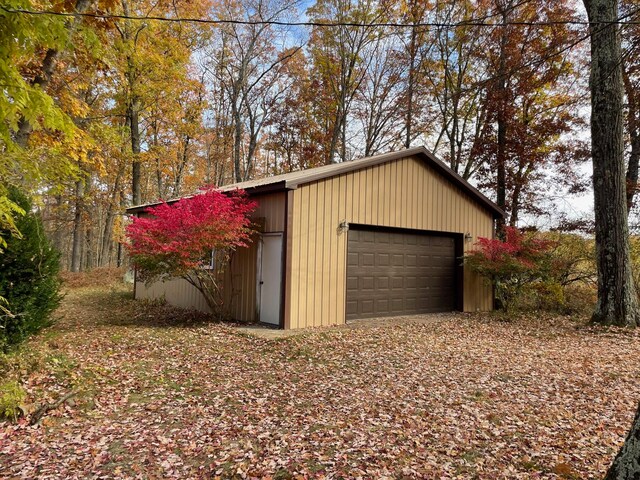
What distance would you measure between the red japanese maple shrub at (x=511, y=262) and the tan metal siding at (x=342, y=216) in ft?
2.49

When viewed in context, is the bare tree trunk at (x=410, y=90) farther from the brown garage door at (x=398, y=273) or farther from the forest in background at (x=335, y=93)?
the brown garage door at (x=398, y=273)

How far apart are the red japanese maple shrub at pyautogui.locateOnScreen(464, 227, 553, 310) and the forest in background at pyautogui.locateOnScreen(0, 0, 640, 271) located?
415 centimetres

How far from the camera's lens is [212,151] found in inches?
1018

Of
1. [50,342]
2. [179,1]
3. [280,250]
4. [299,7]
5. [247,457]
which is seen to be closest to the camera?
[247,457]

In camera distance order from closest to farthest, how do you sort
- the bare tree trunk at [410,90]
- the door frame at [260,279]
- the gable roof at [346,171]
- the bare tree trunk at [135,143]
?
the door frame at [260,279]
the gable roof at [346,171]
the bare tree trunk at [135,143]
the bare tree trunk at [410,90]

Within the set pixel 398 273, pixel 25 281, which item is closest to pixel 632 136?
pixel 398 273

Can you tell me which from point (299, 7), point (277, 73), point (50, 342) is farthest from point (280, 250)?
point (277, 73)

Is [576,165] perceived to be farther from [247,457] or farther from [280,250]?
[247,457]

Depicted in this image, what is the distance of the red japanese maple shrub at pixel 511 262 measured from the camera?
10500mm

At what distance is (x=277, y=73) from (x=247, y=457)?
2028 cm

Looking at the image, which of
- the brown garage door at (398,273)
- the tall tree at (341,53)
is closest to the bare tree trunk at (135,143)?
the tall tree at (341,53)

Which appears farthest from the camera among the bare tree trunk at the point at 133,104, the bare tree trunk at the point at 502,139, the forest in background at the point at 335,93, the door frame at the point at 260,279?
the bare tree trunk at the point at 502,139

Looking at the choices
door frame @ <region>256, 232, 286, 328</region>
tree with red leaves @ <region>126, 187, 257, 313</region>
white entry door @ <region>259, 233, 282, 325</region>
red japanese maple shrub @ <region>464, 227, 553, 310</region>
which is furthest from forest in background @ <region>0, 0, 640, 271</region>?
white entry door @ <region>259, 233, 282, 325</region>

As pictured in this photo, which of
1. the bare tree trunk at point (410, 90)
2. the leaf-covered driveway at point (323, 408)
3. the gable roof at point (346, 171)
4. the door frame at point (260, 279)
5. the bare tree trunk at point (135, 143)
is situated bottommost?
the leaf-covered driveway at point (323, 408)
